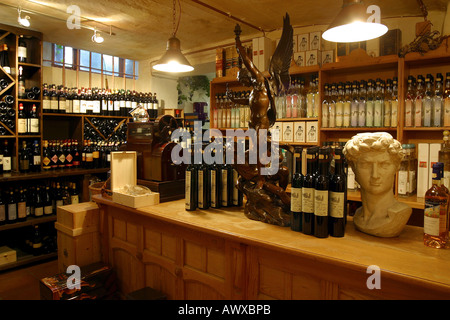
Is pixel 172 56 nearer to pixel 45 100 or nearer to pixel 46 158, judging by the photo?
pixel 45 100

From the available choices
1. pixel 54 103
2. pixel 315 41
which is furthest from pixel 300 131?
pixel 54 103

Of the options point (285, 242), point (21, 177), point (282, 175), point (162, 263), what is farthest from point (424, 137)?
point (21, 177)

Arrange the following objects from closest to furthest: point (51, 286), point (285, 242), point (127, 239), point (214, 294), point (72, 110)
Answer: point (285, 242) → point (214, 294) → point (51, 286) → point (127, 239) → point (72, 110)

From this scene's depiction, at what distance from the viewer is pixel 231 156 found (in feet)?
6.32

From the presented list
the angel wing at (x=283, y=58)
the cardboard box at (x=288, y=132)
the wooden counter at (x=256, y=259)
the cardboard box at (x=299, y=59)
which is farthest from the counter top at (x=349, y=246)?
the cardboard box at (x=299, y=59)

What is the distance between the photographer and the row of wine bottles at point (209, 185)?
204 cm

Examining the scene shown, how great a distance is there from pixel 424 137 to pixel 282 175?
2065 millimetres

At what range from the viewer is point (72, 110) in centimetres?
444

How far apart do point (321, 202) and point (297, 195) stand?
13 centimetres

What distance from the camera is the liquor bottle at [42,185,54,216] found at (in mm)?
3977

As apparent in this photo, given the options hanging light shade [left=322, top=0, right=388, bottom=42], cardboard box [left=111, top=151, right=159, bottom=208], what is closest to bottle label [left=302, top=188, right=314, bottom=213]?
hanging light shade [left=322, top=0, right=388, bottom=42]

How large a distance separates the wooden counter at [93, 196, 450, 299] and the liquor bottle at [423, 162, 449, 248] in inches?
2.2

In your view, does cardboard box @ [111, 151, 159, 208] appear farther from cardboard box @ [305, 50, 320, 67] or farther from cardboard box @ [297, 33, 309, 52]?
cardboard box @ [297, 33, 309, 52]
